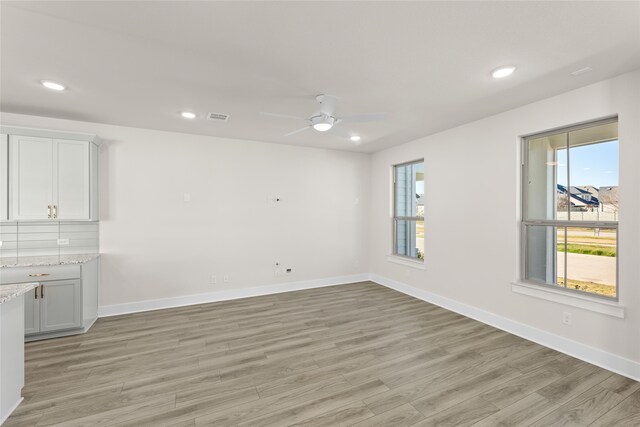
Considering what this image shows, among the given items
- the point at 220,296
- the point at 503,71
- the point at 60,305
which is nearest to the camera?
the point at 503,71

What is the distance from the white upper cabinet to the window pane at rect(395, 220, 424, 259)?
480 centimetres

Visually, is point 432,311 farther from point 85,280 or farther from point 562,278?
point 85,280

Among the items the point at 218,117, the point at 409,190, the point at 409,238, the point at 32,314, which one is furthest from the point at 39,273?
the point at 409,190

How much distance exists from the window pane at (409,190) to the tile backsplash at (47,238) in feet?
15.9

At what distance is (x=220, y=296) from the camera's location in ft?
15.3

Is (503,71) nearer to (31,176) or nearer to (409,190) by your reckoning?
(409,190)

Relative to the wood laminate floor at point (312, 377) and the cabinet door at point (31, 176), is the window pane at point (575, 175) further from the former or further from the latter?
the cabinet door at point (31, 176)

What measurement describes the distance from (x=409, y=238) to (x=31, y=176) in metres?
5.47

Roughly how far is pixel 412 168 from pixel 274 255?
2940mm

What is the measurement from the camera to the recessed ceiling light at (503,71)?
2412 mm

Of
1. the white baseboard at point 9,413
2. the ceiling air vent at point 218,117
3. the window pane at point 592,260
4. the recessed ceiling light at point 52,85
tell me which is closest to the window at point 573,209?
the window pane at point 592,260

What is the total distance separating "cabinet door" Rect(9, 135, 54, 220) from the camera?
3.29 m

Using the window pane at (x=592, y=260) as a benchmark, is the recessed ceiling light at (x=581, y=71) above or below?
above

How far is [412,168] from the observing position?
17.3ft
